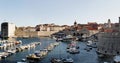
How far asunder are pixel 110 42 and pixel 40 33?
331ft

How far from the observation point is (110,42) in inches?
1684

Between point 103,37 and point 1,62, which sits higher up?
point 103,37

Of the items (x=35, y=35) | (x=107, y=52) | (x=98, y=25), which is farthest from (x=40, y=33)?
(x=107, y=52)

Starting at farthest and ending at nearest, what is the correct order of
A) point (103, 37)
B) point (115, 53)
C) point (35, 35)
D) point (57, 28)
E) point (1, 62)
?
point (57, 28), point (35, 35), point (103, 37), point (115, 53), point (1, 62)

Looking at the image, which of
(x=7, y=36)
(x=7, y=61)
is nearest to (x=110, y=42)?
(x=7, y=61)

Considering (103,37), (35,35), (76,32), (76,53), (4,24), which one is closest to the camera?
(103,37)

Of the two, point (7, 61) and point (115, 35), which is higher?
point (115, 35)

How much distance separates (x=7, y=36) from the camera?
125 meters

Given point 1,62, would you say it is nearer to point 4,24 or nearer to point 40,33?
point 4,24

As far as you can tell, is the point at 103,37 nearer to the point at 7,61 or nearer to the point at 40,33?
the point at 7,61

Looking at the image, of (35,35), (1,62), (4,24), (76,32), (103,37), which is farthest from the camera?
(35,35)

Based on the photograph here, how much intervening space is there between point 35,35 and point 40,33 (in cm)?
393

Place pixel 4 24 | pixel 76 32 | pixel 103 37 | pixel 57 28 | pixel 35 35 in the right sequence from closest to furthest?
1. pixel 103 37
2. pixel 76 32
3. pixel 4 24
4. pixel 35 35
5. pixel 57 28

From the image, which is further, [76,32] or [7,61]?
[76,32]
